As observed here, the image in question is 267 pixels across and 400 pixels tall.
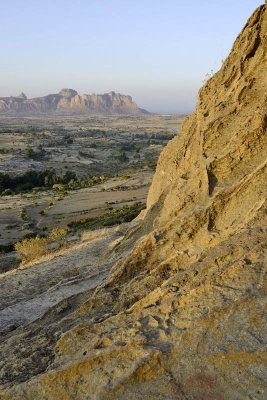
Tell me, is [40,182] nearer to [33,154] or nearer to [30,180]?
[30,180]

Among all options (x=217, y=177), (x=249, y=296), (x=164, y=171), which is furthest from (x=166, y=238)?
(x=164, y=171)

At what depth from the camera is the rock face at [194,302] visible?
14.7ft

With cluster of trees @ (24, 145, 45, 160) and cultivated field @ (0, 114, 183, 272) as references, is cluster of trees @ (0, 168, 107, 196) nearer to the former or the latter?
cultivated field @ (0, 114, 183, 272)

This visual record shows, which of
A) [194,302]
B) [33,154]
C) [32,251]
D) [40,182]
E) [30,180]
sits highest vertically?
[194,302]

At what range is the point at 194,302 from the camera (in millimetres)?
5336

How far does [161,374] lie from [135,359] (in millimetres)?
487

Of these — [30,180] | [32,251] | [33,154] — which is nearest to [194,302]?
[32,251]

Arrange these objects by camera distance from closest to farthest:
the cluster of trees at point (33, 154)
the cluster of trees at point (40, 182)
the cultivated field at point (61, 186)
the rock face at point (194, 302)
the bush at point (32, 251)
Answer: the rock face at point (194, 302) → the bush at point (32, 251) → the cultivated field at point (61, 186) → the cluster of trees at point (40, 182) → the cluster of trees at point (33, 154)

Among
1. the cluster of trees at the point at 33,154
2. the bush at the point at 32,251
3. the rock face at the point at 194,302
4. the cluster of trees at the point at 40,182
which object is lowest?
the cluster of trees at the point at 40,182

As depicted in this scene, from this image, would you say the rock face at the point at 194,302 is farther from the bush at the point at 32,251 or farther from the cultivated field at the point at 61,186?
the cultivated field at the point at 61,186

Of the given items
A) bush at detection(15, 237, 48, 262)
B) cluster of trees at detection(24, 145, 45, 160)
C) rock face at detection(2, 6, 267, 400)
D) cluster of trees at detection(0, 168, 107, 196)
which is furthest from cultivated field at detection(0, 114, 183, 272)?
rock face at detection(2, 6, 267, 400)

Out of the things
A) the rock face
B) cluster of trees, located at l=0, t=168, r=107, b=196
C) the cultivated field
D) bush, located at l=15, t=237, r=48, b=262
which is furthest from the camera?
cluster of trees, located at l=0, t=168, r=107, b=196

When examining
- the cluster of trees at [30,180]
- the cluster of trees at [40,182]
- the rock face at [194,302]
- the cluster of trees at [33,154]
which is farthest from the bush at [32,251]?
the cluster of trees at [33,154]

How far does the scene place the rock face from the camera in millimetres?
4480
